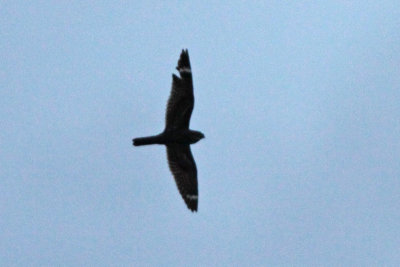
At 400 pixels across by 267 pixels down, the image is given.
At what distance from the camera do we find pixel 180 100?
82.4 ft

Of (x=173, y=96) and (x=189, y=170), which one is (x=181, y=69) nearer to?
(x=173, y=96)

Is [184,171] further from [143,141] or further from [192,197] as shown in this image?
[143,141]

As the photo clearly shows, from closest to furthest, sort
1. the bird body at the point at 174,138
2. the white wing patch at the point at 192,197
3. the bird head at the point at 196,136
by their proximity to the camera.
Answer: the bird body at the point at 174,138 < the bird head at the point at 196,136 < the white wing patch at the point at 192,197

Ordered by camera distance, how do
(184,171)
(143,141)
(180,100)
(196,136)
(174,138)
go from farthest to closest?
(184,171), (196,136), (174,138), (180,100), (143,141)

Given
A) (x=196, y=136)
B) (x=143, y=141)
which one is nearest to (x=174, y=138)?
Answer: (x=196, y=136)

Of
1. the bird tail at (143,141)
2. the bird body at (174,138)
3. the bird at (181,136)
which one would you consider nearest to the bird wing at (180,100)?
the bird at (181,136)

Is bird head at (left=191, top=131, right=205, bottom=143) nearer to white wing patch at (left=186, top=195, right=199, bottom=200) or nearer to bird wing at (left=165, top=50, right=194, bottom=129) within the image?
bird wing at (left=165, top=50, right=194, bottom=129)

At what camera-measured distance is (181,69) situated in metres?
25.3

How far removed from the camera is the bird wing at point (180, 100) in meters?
25.1

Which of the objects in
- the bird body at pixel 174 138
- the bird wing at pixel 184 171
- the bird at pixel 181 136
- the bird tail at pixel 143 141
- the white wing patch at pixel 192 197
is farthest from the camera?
the white wing patch at pixel 192 197

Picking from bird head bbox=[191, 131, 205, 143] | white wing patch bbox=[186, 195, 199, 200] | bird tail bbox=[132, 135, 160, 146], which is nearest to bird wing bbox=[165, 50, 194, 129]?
bird head bbox=[191, 131, 205, 143]

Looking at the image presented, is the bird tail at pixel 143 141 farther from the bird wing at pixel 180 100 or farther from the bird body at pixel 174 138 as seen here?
the bird wing at pixel 180 100

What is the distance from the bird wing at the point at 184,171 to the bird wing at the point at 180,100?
0.88 metres

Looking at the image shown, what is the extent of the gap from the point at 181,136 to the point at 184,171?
132 centimetres
